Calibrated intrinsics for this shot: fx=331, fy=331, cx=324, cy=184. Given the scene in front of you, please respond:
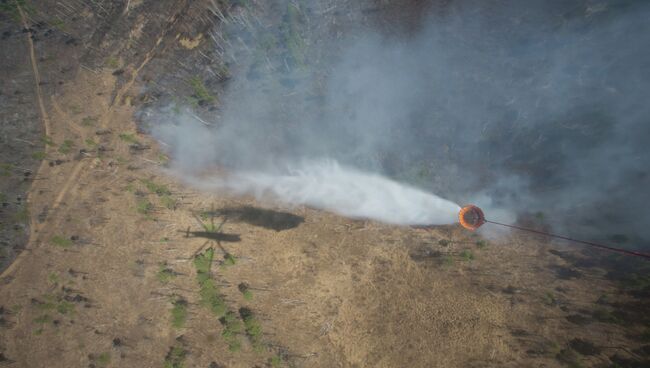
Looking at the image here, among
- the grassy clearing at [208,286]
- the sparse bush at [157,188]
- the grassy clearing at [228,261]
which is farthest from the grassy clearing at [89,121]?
the grassy clearing at [228,261]

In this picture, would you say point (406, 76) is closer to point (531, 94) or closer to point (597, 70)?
point (531, 94)

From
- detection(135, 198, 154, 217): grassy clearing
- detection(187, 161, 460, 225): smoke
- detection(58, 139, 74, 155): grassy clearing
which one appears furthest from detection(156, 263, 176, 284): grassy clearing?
detection(58, 139, 74, 155): grassy clearing

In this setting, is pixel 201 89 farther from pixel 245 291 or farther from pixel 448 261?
pixel 448 261

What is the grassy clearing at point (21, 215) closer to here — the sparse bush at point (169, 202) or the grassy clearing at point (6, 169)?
the grassy clearing at point (6, 169)

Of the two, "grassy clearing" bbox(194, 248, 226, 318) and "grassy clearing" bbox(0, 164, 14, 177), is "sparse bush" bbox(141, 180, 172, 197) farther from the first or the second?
"grassy clearing" bbox(0, 164, 14, 177)

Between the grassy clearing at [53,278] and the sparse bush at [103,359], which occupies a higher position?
the grassy clearing at [53,278]

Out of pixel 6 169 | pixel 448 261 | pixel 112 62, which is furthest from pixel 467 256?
pixel 6 169
